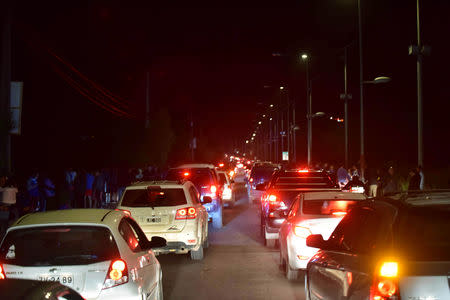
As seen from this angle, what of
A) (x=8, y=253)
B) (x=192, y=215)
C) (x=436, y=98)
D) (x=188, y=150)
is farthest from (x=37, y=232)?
(x=188, y=150)

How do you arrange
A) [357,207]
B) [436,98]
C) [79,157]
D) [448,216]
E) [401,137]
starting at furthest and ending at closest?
[401,137], [436,98], [79,157], [357,207], [448,216]

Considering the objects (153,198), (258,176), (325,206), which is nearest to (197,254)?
(153,198)

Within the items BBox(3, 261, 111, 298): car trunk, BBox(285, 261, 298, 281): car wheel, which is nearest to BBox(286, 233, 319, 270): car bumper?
BBox(285, 261, 298, 281): car wheel

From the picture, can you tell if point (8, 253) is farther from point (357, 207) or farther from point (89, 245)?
point (357, 207)

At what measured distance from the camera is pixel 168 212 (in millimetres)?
13414

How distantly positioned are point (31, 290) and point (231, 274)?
850cm

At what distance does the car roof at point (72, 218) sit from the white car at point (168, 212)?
554 cm

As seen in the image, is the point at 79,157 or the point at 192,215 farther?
the point at 79,157

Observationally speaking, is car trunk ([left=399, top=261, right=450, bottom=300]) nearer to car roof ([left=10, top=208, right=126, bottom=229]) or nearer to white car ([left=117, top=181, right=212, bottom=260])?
car roof ([left=10, top=208, right=126, bottom=229])

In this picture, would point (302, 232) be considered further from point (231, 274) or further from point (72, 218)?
point (72, 218)

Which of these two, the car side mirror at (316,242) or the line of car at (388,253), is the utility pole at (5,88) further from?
the car side mirror at (316,242)

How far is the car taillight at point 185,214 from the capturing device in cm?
1339

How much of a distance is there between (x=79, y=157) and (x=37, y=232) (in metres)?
38.1

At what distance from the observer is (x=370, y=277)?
4.88 m
